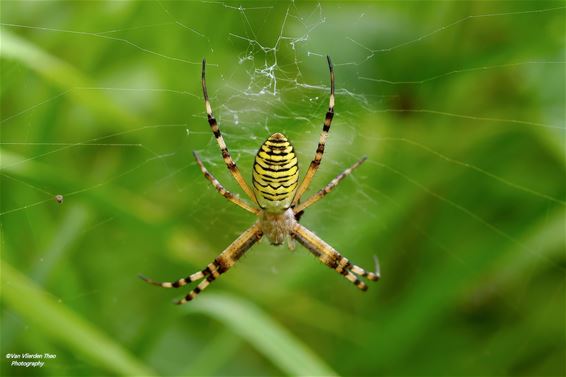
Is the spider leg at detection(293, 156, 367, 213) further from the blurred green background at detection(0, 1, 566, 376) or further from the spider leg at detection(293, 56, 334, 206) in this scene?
the blurred green background at detection(0, 1, 566, 376)

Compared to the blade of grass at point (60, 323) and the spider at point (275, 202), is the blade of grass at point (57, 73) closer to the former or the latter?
the spider at point (275, 202)

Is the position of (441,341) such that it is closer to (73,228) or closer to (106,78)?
(73,228)

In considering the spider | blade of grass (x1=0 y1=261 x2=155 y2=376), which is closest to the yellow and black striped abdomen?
the spider

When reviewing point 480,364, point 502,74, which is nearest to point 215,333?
point 480,364

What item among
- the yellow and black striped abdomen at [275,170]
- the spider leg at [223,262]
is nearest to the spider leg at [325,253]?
the spider leg at [223,262]

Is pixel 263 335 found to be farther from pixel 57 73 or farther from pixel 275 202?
pixel 57 73

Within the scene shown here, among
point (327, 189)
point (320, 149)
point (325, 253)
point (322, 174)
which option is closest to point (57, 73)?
point (320, 149)

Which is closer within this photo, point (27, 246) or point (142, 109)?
point (27, 246)
